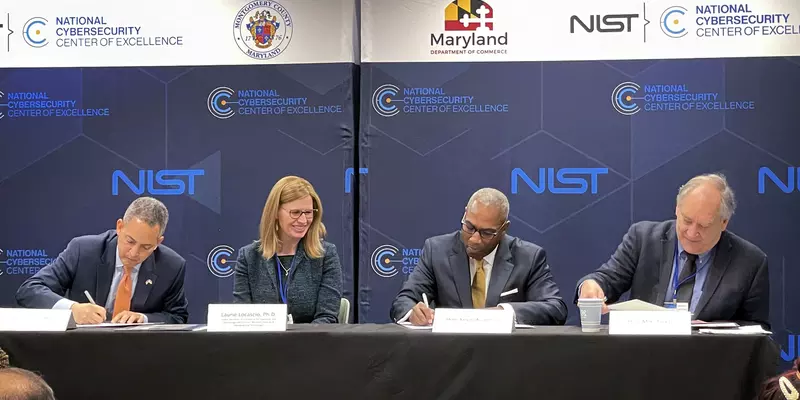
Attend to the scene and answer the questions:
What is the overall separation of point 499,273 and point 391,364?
1075mm

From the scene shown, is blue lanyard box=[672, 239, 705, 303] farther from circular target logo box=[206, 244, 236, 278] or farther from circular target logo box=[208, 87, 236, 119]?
circular target logo box=[208, 87, 236, 119]

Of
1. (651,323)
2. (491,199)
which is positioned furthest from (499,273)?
(651,323)

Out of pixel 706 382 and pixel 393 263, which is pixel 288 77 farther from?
pixel 706 382

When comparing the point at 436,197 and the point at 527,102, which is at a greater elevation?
the point at 527,102

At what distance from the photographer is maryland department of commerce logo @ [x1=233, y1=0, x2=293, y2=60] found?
16.6 feet

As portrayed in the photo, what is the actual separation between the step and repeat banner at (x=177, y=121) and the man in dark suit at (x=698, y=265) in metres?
1.75

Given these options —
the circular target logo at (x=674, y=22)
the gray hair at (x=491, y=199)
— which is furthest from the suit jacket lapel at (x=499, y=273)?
the circular target logo at (x=674, y=22)

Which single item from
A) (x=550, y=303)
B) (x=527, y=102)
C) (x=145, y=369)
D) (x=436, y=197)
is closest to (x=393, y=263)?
(x=436, y=197)

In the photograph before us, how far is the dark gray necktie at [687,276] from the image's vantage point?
3.62 meters

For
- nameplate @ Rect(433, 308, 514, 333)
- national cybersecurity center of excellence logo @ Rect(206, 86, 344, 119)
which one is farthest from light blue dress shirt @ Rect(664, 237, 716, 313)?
national cybersecurity center of excellence logo @ Rect(206, 86, 344, 119)

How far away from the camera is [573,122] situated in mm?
4918

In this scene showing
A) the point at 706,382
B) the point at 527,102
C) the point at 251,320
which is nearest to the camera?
the point at 706,382

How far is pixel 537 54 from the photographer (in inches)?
195

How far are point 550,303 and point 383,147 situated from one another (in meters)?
1.74
